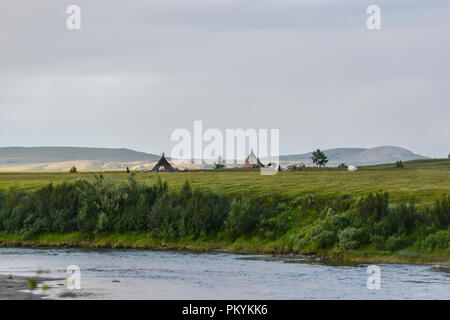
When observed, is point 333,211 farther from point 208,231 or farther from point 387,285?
point 387,285

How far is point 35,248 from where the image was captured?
7631 centimetres

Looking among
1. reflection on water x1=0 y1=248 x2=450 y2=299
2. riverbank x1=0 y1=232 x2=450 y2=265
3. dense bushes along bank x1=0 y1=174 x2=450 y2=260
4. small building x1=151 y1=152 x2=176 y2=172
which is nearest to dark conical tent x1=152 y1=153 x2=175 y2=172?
small building x1=151 y1=152 x2=176 y2=172

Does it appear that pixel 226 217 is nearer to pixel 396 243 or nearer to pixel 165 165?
pixel 396 243

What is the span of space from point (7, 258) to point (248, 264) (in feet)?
67.6

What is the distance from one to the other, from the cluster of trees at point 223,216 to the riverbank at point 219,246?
2.92ft

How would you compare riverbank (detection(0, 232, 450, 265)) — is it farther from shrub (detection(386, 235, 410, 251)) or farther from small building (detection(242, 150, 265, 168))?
small building (detection(242, 150, 265, 168))

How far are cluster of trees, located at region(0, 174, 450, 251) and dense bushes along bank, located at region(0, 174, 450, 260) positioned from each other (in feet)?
0.27

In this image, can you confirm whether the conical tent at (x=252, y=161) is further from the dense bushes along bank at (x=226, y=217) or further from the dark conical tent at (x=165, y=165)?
Result: the dense bushes along bank at (x=226, y=217)

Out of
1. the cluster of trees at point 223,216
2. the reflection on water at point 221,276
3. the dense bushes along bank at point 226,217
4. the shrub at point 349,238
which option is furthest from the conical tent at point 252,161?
the shrub at point 349,238

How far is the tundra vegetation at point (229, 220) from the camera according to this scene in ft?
214

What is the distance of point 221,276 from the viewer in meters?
51.4

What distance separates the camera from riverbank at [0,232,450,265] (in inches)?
2406
